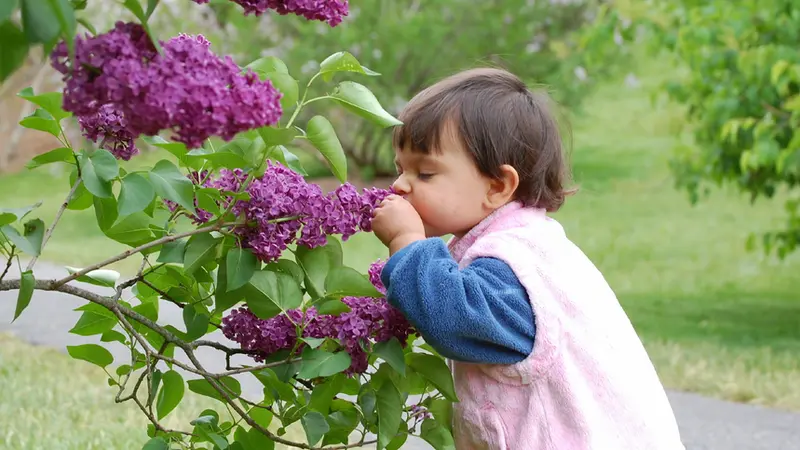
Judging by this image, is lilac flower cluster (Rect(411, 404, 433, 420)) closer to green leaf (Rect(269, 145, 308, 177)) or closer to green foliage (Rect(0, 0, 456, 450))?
green foliage (Rect(0, 0, 456, 450))

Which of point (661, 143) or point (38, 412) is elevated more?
point (38, 412)

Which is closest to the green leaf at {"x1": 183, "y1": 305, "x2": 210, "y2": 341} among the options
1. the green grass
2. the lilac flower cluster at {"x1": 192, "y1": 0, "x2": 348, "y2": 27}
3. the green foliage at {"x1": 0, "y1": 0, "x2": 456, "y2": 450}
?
the green foliage at {"x1": 0, "y1": 0, "x2": 456, "y2": 450}

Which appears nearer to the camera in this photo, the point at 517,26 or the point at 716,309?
the point at 716,309

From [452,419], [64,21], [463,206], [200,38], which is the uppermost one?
[64,21]

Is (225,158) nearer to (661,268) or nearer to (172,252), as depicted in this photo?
(172,252)

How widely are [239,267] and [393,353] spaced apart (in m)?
0.29

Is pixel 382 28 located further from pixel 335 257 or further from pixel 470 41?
pixel 335 257

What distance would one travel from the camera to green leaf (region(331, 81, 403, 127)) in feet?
5.88

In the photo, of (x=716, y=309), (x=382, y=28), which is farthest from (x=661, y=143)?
(x=716, y=309)

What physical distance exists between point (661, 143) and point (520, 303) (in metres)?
15.7

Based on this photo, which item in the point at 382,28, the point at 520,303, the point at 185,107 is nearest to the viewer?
the point at 185,107

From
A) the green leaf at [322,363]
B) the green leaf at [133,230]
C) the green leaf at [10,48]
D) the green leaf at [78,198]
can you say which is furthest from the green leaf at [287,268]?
the green leaf at [10,48]

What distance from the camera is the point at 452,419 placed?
2102 millimetres

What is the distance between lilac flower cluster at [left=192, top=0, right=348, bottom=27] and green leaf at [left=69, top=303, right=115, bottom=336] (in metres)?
0.76
